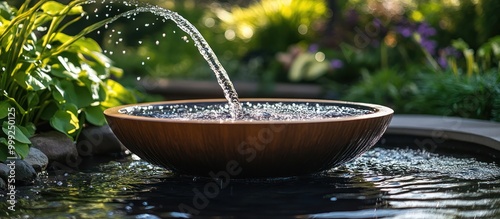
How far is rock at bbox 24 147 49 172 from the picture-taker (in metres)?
4.47

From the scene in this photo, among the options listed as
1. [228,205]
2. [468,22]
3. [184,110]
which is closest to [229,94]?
[184,110]

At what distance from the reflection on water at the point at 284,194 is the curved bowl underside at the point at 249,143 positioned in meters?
0.09

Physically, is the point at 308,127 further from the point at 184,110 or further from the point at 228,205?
the point at 184,110

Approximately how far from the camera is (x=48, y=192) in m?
3.91

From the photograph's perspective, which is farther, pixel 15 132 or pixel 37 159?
pixel 37 159

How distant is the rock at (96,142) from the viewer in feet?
17.5

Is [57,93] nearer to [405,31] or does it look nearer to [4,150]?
[4,150]

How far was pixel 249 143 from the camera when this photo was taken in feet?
12.1

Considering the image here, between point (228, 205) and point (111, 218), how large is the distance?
0.50 metres

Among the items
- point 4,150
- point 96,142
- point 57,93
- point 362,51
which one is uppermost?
point 57,93

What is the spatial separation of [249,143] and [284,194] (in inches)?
11.0

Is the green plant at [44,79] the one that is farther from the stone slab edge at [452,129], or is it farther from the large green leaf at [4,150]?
the stone slab edge at [452,129]

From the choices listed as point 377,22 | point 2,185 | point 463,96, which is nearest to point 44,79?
point 2,185

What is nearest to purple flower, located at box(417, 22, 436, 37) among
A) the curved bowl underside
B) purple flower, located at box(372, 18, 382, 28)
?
purple flower, located at box(372, 18, 382, 28)
